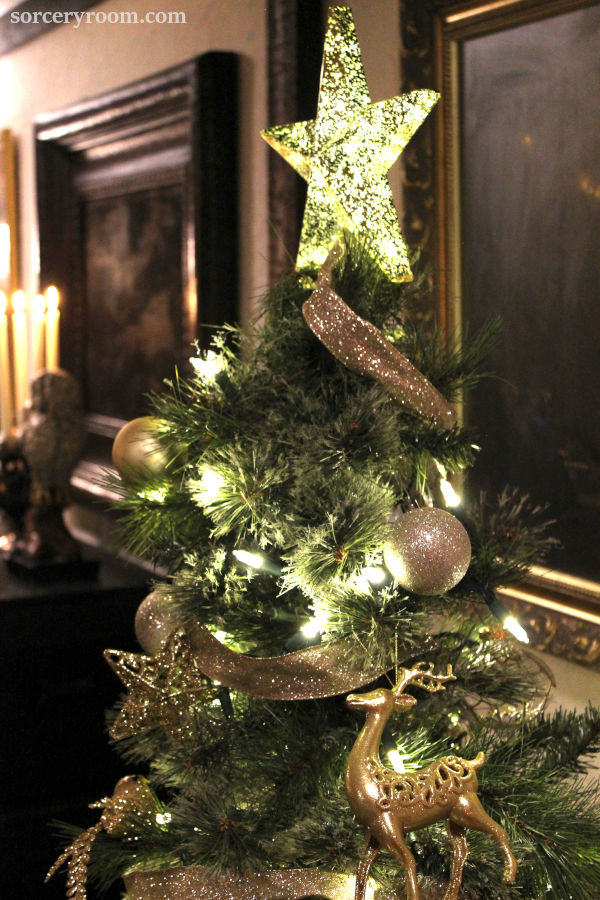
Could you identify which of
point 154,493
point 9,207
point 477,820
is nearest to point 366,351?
point 154,493

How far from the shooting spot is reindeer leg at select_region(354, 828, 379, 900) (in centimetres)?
70

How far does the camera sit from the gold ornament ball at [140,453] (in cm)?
92

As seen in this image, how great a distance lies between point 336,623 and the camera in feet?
2.54

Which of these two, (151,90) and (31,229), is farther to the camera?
(31,229)

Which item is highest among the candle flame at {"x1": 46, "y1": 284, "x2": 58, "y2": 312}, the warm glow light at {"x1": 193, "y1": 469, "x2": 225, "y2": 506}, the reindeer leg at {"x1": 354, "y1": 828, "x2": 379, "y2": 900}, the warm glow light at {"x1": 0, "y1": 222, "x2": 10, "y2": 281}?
the warm glow light at {"x1": 0, "y1": 222, "x2": 10, "y2": 281}

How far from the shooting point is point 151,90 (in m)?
1.72

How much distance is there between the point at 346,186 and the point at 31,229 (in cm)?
166

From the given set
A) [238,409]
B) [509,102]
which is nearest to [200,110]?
[509,102]

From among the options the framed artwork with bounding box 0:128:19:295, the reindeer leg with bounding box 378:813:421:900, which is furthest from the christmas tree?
the framed artwork with bounding box 0:128:19:295

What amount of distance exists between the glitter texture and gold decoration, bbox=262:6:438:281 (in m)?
0.09

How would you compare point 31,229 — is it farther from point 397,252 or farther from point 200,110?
point 397,252
